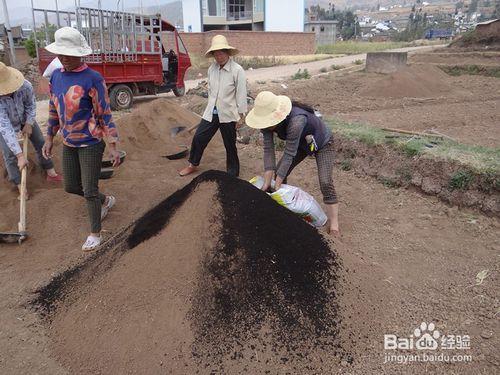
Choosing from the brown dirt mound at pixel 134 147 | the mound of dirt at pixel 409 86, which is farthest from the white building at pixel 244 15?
the brown dirt mound at pixel 134 147

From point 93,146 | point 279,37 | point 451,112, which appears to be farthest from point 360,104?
point 279,37

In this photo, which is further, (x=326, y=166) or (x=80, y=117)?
(x=326, y=166)

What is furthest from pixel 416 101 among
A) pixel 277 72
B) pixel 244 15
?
pixel 244 15

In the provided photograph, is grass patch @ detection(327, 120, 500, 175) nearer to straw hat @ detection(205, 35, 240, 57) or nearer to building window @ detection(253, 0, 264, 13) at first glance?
straw hat @ detection(205, 35, 240, 57)

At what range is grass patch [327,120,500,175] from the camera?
12.8 ft

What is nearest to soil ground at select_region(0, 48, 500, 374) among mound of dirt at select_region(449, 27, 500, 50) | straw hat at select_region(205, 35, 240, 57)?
straw hat at select_region(205, 35, 240, 57)

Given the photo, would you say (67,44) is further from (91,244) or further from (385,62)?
(385,62)

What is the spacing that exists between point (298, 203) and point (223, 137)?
1576mm

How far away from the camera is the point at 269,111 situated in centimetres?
296

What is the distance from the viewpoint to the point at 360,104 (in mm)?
8781

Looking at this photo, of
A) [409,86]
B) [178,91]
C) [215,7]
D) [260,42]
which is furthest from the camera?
[215,7]

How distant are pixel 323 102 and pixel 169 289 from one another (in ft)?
23.5

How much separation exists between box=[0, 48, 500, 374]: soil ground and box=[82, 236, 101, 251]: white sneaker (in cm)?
7

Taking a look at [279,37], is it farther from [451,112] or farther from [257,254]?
[257,254]
